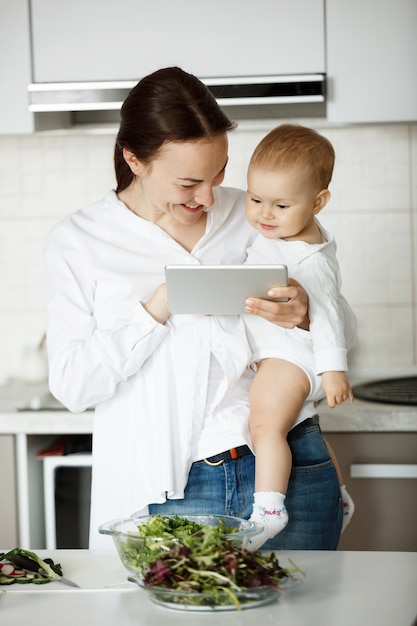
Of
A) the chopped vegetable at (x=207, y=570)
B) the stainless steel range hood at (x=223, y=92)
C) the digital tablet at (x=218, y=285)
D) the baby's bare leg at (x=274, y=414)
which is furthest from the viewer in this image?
the stainless steel range hood at (x=223, y=92)

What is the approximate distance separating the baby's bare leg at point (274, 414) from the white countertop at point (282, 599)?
228 mm

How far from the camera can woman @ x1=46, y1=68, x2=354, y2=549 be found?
1.62m

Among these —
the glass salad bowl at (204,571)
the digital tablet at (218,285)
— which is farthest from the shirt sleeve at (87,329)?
the glass salad bowl at (204,571)

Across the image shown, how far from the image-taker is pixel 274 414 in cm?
164

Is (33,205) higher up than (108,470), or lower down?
higher up

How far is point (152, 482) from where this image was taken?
5.44ft

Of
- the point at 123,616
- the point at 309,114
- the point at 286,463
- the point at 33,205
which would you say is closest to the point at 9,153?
the point at 33,205

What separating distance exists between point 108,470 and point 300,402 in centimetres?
38

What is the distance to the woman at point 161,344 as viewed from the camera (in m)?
1.62

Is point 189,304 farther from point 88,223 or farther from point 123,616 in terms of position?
point 123,616

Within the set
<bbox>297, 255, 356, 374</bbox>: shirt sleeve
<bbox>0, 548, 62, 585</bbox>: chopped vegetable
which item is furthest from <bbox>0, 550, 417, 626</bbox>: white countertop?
<bbox>297, 255, 356, 374</bbox>: shirt sleeve

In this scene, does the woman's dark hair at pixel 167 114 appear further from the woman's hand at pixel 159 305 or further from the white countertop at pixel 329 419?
the white countertop at pixel 329 419

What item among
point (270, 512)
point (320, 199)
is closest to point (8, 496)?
point (270, 512)

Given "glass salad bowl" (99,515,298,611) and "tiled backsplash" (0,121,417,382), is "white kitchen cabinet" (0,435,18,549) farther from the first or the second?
"glass salad bowl" (99,515,298,611)
